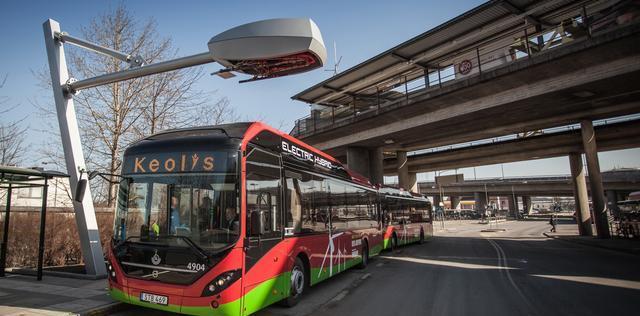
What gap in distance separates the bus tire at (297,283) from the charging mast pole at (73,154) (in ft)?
18.3

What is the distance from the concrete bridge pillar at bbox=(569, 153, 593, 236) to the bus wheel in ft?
98.5

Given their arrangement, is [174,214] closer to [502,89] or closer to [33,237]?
[33,237]

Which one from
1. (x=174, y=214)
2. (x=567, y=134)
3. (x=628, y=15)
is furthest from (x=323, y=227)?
(x=567, y=134)

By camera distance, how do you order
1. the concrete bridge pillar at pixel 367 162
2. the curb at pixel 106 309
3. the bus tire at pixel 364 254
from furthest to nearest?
1. the concrete bridge pillar at pixel 367 162
2. the bus tire at pixel 364 254
3. the curb at pixel 106 309

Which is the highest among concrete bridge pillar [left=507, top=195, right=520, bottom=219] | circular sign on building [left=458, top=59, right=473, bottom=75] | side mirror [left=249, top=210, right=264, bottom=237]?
circular sign on building [left=458, top=59, right=473, bottom=75]

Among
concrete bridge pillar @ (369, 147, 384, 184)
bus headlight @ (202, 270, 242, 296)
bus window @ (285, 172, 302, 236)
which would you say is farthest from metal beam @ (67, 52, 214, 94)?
concrete bridge pillar @ (369, 147, 384, 184)

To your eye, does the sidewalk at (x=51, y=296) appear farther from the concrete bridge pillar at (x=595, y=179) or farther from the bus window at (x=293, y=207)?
the concrete bridge pillar at (x=595, y=179)

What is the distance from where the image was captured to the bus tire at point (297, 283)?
6.96 meters

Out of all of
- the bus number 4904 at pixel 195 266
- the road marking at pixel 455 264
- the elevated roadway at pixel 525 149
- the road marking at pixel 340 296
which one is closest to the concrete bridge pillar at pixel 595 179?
the elevated roadway at pixel 525 149

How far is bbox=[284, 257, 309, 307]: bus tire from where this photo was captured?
6959 millimetres

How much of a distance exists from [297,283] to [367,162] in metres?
21.1

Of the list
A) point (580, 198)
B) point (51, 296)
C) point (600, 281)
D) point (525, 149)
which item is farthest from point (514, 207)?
point (51, 296)

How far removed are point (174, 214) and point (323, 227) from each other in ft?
14.0

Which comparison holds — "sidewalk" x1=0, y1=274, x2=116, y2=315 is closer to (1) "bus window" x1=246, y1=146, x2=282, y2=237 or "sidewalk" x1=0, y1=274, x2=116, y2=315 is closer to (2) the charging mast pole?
(2) the charging mast pole
